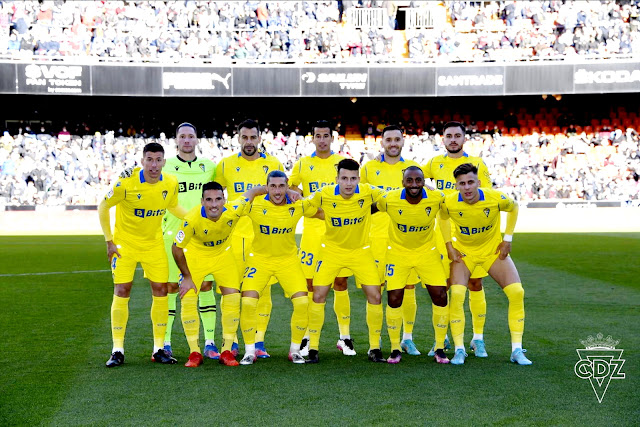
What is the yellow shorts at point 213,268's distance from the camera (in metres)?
6.64

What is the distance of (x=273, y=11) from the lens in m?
31.3

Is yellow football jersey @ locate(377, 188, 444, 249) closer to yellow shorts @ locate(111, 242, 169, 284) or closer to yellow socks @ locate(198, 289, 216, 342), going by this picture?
yellow socks @ locate(198, 289, 216, 342)

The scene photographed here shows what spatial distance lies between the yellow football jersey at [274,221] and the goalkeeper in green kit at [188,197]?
2.22ft

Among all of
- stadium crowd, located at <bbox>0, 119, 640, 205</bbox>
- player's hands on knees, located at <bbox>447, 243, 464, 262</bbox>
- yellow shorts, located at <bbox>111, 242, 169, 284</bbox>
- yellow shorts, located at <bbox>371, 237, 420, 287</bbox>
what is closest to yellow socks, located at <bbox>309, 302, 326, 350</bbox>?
yellow shorts, located at <bbox>371, 237, 420, 287</bbox>

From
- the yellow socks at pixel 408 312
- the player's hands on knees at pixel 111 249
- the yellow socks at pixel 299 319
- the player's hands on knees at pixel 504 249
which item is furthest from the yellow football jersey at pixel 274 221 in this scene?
the player's hands on knees at pixel 504 249

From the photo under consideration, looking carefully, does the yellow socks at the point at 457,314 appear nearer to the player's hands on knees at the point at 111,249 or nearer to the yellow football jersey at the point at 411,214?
the yellow football jersey at the point at 411,214

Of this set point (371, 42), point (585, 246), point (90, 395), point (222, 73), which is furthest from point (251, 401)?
point (371, 42)

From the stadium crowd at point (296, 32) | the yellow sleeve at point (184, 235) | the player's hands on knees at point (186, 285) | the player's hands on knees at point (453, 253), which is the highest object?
the stadium crowd at point (296, 32)

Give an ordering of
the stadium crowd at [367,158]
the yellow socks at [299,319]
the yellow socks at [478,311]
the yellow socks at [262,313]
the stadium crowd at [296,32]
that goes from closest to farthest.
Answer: the yellow socks at [299,319], the yellow socks at [478,311], the yellow socks at [262,313], the stadium crowd at [367,158], the stadium crowd at [296,32]

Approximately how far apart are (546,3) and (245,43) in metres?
12.7

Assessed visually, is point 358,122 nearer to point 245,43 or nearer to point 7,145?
point 245,43

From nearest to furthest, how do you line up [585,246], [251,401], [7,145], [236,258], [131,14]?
[251,401] < [236,258] < [585,246] < [7,145] < [131,14]

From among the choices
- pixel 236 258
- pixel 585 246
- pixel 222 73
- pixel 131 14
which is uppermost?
pixel 131 14

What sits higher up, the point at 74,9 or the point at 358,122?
the point at 74,9
